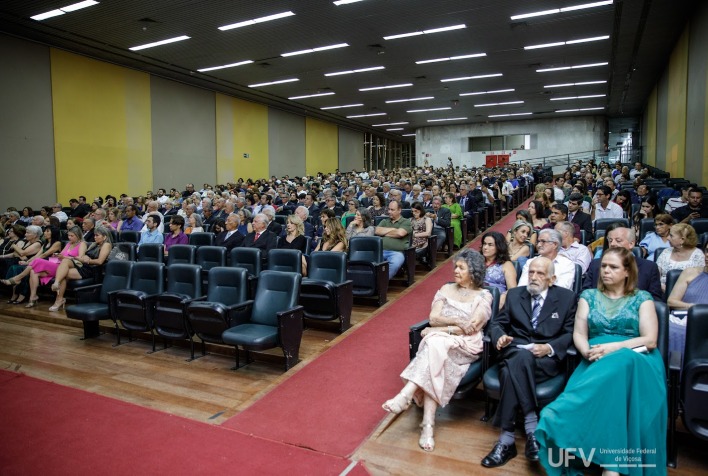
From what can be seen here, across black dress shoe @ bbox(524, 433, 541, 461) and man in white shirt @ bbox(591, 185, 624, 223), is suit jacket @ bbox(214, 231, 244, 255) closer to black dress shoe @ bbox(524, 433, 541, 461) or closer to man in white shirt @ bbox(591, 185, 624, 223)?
black dress shoe @ bbox(524, 433, 541, 461)

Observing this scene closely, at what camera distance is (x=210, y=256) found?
17.3 ft

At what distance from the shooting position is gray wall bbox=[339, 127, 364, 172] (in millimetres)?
25328

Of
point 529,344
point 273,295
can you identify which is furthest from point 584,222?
point 273,295

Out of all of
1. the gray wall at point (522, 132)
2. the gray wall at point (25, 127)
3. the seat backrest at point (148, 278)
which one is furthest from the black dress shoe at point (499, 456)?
the gray wall at point (522, 132)

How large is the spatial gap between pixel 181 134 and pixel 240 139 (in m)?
2.90

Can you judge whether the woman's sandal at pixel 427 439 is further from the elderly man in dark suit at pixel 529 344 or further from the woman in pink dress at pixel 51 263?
the woman in pink dress at pixel 51 263

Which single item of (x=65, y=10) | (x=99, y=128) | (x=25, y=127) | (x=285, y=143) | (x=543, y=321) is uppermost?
(x=65, y=10)

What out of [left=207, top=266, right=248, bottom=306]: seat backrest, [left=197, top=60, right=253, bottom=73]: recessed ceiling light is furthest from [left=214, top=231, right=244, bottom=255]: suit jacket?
[left=197, top=60, right=253, bottom=73]: recessed ceiling light

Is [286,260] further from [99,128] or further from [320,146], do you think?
[320,146]

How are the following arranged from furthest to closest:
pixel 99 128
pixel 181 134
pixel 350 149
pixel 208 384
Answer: pixel 350 149 → pixel 181 134 → pixel 99 128 → pixel 208 384

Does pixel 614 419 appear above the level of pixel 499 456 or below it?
above

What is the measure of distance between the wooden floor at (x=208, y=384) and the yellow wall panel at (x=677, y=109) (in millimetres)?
8437

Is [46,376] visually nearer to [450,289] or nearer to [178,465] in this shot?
[178,465]

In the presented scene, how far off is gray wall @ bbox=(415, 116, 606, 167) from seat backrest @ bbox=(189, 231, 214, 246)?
2276cm
